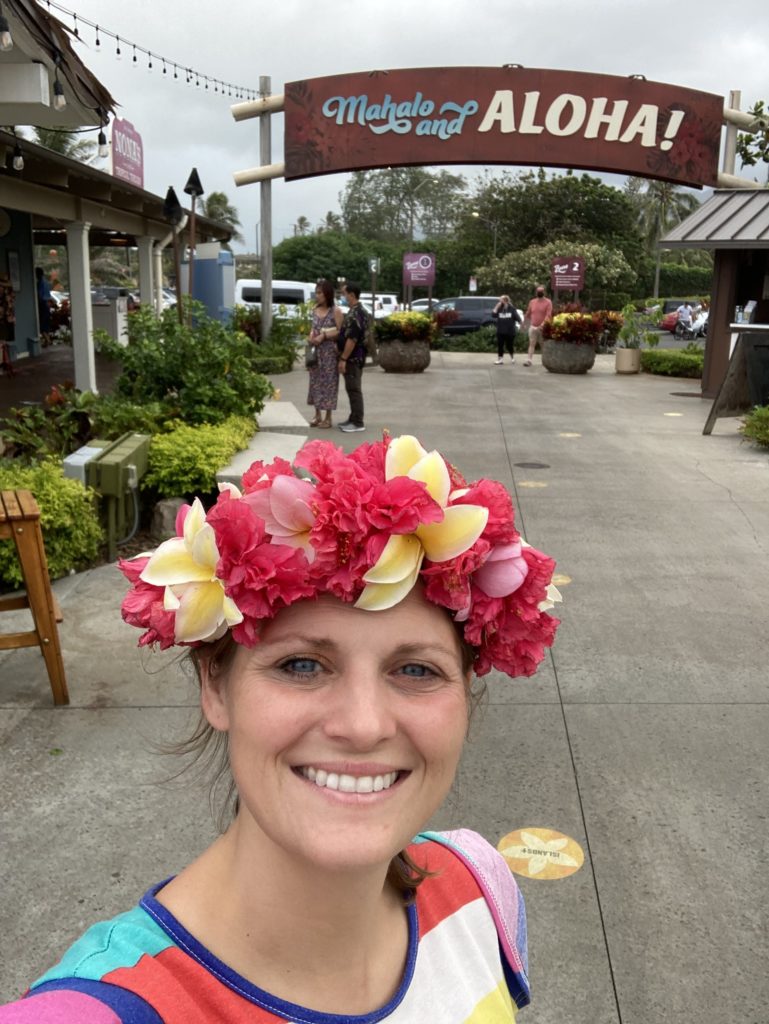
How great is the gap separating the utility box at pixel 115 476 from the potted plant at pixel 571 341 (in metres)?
13.4

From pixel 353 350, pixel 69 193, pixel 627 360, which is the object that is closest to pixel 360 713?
pixel 353 350

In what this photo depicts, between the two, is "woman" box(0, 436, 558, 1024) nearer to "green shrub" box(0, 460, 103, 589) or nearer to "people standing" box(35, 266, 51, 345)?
"green shrub" box(0, 460, 103, 589)

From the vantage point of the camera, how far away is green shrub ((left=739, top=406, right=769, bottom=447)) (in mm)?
10773

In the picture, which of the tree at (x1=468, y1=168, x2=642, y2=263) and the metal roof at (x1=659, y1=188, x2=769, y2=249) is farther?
the tree at (x1=468, y1=168, x2=642, y2=263)

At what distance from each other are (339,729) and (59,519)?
5.17 meters

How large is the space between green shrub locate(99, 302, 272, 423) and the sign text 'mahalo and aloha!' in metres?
10.4

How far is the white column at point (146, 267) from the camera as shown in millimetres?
20500

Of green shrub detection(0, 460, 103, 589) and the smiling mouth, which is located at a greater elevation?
the smiling mouth

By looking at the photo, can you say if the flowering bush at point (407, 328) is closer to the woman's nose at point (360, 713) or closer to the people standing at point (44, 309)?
the people standing at point (44, 309)

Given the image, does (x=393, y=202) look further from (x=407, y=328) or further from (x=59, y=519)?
(x=59, y=519)

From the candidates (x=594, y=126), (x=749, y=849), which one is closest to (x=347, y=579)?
(x=749, y=849)

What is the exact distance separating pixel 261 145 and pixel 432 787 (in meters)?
19.2

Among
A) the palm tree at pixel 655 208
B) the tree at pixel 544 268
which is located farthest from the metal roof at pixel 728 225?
the palm tree at pixel 655 208

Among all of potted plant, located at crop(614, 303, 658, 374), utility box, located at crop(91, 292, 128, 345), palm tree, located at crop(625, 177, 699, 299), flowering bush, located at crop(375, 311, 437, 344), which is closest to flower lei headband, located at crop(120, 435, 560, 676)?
flowering bush, located at crop(375, 311, 437, 344)
